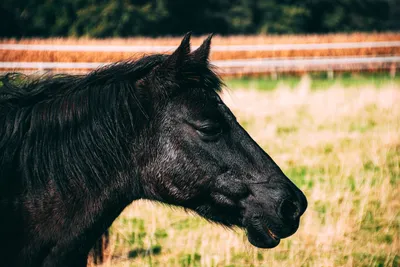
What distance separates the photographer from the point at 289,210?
10.1ft

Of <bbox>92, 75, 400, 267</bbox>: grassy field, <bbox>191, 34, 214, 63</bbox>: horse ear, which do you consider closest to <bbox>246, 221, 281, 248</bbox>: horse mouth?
<bbox>92, 75, 400, 267</bbox>: grassy field

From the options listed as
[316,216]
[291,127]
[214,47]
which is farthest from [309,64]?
[316,216]

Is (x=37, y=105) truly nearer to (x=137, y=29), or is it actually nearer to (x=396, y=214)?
(x=396, y=214)

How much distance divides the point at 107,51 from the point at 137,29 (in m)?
13.9

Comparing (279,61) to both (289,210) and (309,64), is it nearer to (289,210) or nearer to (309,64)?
(309,64)

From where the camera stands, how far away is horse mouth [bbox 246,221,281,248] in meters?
3.12

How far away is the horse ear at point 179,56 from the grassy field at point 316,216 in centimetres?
70

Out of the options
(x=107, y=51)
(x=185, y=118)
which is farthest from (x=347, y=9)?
(x=185, y=118)

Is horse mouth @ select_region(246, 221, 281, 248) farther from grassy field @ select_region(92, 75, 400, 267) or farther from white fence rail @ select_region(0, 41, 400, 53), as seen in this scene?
white fence rail @ select_region(0, 41, 400, 53)

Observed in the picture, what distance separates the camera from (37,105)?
311cm

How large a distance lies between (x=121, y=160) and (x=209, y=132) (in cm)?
50

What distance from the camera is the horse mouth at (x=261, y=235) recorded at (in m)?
3.12

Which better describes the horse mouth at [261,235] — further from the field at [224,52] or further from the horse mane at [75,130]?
the field at [224,52]

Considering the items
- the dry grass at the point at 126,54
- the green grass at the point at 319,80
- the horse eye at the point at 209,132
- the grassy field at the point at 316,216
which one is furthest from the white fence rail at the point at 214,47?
the horse eye at the point at 209,132
